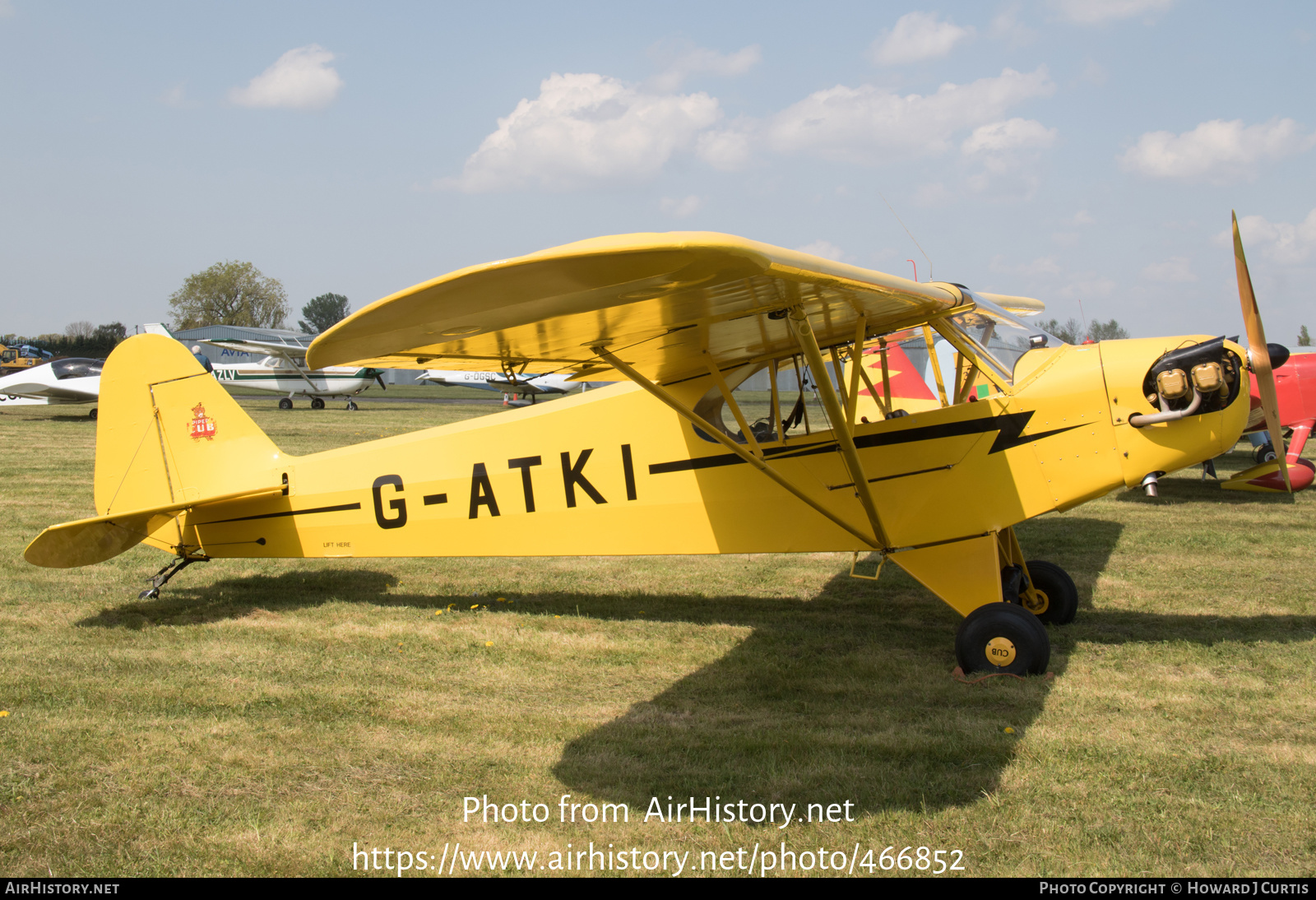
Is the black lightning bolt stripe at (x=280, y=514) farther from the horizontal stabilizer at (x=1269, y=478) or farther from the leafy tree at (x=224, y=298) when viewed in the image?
the leafy tree at (x=224, y=298)

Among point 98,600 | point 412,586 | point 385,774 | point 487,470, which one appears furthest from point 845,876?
point 98,600

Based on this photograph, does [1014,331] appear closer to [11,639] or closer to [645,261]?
[645,261]

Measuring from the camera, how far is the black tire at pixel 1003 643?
15.3 feet

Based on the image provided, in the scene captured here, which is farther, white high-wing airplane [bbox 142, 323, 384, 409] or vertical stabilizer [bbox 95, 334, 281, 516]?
white high-wing airplane [bbox 142, 323, 384, 409]

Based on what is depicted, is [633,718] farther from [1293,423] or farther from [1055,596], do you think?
[1293,423]

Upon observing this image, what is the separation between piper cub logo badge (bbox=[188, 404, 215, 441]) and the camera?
6391 millimetres

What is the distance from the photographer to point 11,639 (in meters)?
5.53

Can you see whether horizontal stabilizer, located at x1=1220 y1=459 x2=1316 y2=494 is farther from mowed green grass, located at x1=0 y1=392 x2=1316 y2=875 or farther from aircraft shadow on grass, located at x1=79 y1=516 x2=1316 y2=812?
aircraft shadow on grass, located at x1=79 y1=516 x2=1316 y2=812

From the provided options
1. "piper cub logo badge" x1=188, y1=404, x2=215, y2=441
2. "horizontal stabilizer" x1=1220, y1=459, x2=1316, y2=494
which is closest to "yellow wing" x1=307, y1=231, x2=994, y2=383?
"piper cub logo badge" x1=188, y1=404, x2=215, y2=441

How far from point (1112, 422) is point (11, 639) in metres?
7.02

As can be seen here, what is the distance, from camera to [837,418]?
455cm

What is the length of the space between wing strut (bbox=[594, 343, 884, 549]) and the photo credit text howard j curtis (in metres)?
1.97

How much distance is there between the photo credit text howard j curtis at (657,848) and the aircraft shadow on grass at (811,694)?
115 mm

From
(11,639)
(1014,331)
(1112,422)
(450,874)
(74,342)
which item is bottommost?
(450,874)
